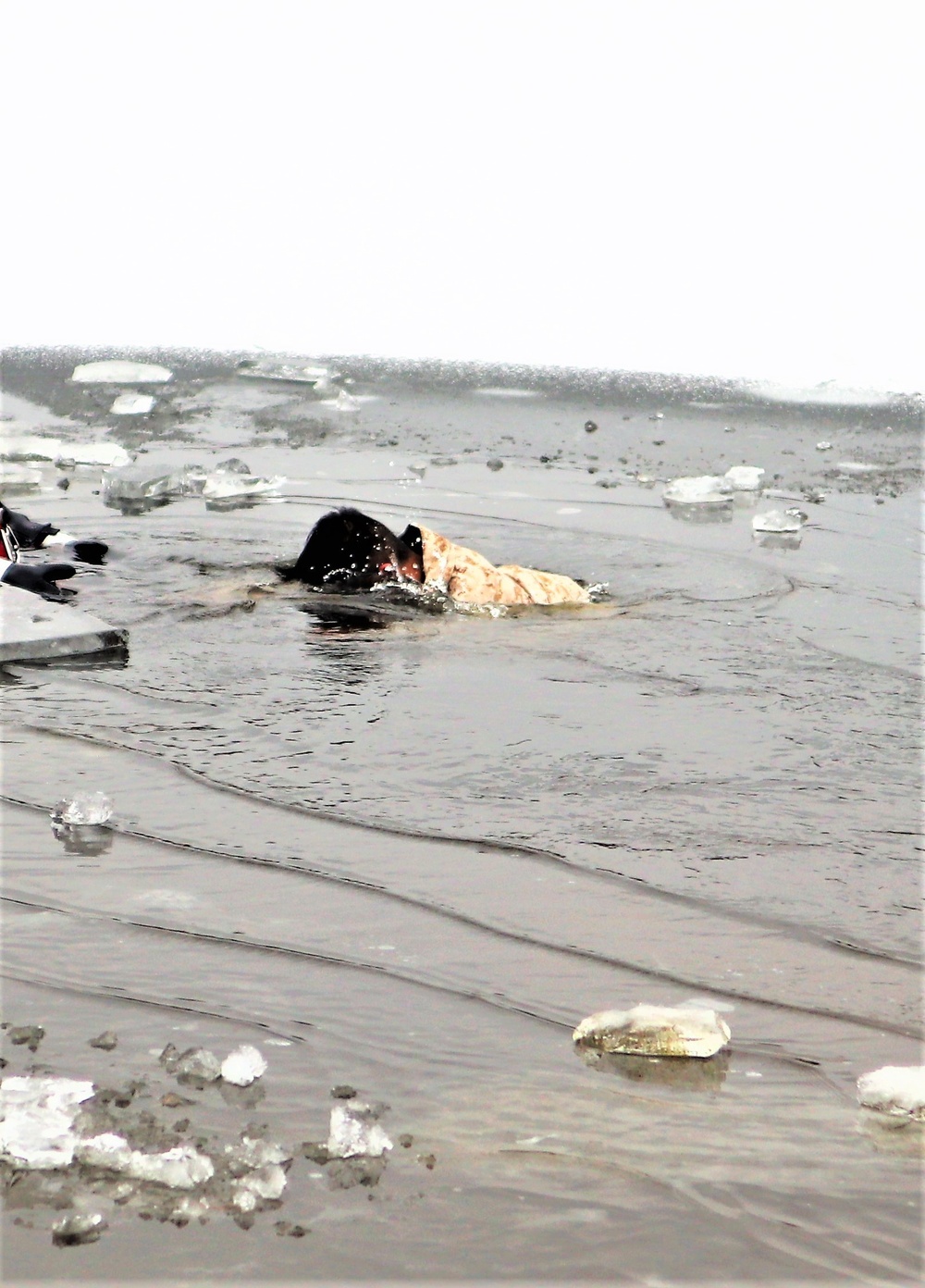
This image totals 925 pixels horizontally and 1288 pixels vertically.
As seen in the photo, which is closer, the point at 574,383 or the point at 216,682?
the point at 216,682

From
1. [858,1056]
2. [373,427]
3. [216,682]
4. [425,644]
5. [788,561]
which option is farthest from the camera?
[373,427]

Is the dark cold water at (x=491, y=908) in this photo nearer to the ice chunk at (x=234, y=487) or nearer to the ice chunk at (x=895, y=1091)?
the ice chunk at (x=895, y=1091)

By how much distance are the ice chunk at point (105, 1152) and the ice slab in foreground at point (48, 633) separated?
429cm

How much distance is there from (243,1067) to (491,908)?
1091 mm

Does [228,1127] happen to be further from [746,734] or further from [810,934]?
[746,734]

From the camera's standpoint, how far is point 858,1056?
2.96 m

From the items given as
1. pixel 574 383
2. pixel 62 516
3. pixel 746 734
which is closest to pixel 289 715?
pixel 746 734

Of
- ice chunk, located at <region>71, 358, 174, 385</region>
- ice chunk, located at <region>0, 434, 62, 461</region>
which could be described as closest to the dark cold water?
ice chunk, located at <region>0, 434, 62, 461</region>

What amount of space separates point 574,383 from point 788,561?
23380 millimetres

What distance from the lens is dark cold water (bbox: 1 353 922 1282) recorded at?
91.9 inches

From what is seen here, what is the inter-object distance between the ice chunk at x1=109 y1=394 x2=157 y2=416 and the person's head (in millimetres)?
13592

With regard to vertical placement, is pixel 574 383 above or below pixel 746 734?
above

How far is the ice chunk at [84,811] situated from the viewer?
424 cm

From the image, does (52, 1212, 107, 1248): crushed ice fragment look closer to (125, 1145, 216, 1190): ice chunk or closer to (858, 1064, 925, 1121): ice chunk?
(125, 1145, 216, 1190): ice chunk
